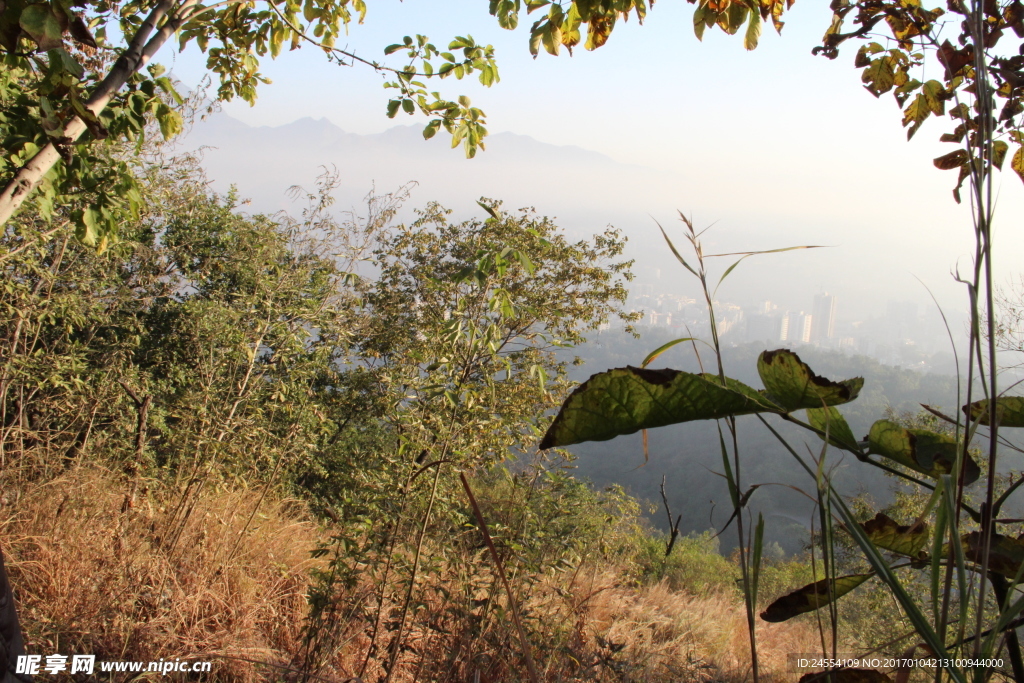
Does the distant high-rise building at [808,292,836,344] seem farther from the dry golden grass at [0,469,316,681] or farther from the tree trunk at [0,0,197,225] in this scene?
the tree trunk at [0,0,197,225]

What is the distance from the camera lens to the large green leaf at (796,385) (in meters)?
0.36

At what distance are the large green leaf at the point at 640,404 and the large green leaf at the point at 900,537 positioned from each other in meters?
0.19

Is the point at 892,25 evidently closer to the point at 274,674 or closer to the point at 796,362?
the point at 796,362

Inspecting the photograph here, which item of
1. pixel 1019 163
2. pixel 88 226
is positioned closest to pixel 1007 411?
pixel 1019 163

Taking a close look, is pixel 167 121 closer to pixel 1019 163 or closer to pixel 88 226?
pixel 88 226

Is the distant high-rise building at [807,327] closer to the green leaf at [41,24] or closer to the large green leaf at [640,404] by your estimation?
the green leaf at [41,24]

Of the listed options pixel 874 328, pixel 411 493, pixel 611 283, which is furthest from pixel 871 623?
pixel 874 328

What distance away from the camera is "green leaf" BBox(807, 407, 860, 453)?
0.39 metres

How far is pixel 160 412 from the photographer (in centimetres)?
739

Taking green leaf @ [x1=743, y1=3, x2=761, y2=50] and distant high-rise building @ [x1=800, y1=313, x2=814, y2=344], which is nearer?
green leaf @ [x1=743, y1=3, x2=761, y2=50]

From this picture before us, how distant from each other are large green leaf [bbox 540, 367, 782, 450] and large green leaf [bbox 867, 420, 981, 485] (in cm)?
10

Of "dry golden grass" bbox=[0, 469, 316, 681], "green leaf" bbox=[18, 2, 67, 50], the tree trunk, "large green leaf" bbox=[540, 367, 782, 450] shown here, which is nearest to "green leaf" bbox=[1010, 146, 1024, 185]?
"large green leaf" bbox=[540, 367, 782, 450]

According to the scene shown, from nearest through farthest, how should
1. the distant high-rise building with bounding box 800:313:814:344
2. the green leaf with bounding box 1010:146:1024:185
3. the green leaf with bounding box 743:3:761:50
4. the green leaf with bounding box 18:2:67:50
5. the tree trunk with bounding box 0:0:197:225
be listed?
the green leaf with bounding box 1010:146:1024:185 < the green leaf with bounding box 18:2:67:50 < the green leaf with bounding box 743:3:761:50 < the tree trunk with bounding box 0:0:197:225 < the distant high-rise building with bounding box 800:313:814:344

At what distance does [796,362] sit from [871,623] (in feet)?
31.3
